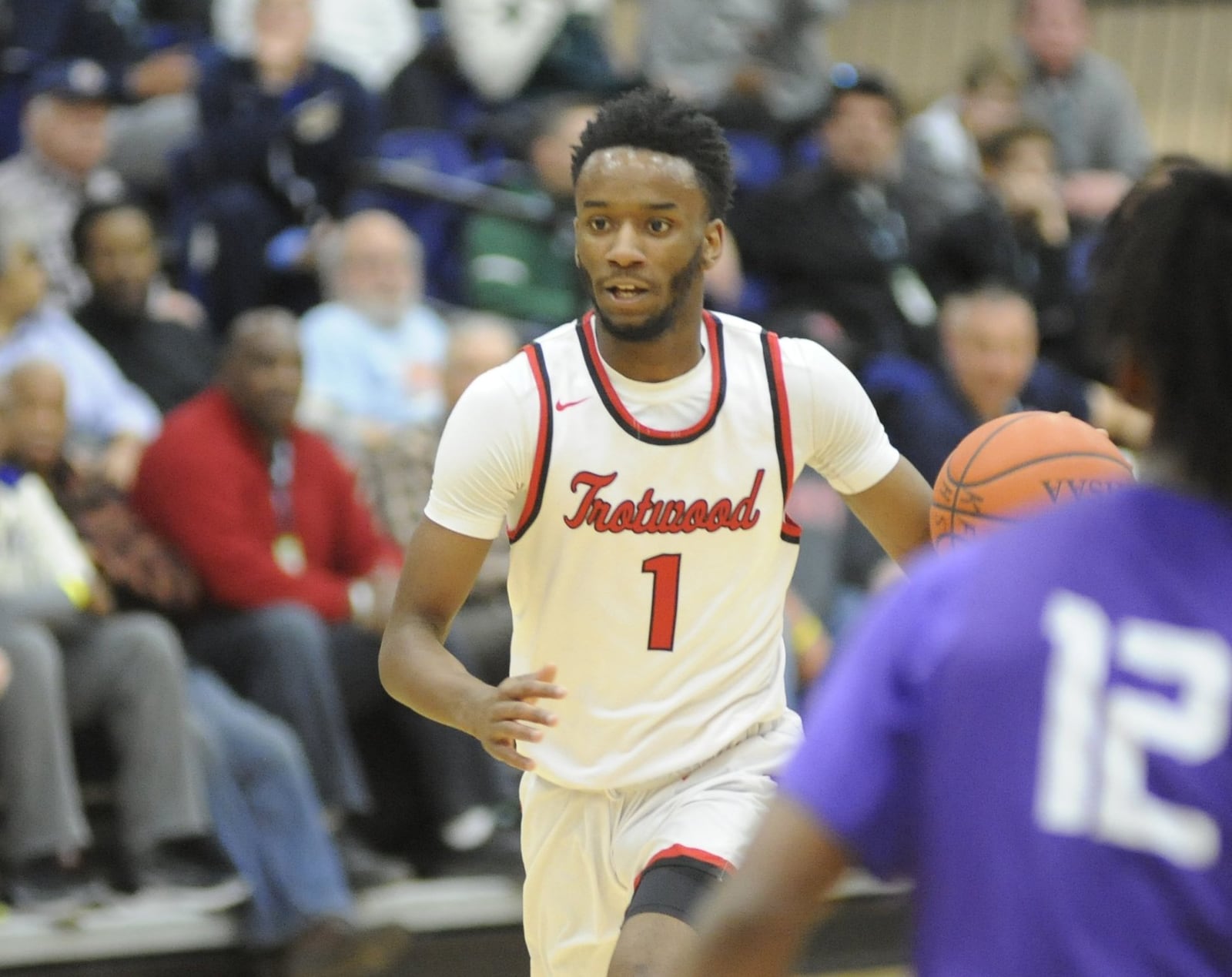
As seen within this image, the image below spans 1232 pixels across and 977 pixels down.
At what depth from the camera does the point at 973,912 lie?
5.87 ft

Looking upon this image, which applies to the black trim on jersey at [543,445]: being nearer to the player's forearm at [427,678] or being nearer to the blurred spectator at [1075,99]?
the player's forearm at [427,678]

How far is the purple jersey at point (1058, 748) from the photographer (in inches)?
67.9

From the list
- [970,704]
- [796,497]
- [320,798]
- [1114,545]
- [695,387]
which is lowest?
[320,798]

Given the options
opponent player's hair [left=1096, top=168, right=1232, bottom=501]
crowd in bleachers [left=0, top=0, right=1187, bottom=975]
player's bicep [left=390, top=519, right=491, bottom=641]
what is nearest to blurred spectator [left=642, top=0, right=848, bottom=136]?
crowd in bleachers [left=0, top=0, right=1187, bottom=975]

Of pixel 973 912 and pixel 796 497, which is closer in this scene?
pixel 973 912

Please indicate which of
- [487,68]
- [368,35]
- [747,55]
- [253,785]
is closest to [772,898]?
[253,785]

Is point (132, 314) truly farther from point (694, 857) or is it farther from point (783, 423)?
point (694, 857)

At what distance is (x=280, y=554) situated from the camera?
6.54 meters

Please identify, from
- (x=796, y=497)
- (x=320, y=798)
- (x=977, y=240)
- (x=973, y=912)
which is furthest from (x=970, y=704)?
(x=977, y=240)

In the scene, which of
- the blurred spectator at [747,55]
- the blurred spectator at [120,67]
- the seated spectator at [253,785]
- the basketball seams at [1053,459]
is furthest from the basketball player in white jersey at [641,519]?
the blurred spectator at [747,55]

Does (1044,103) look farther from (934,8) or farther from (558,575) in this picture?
(558,575)

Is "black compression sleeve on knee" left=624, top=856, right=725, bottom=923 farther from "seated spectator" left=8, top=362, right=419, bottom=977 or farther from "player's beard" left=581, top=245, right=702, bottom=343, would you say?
"seated spectator" left=8, top=362, right=419, bottom=977

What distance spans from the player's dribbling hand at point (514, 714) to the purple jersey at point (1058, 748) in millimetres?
1208

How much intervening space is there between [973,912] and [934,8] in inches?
477
